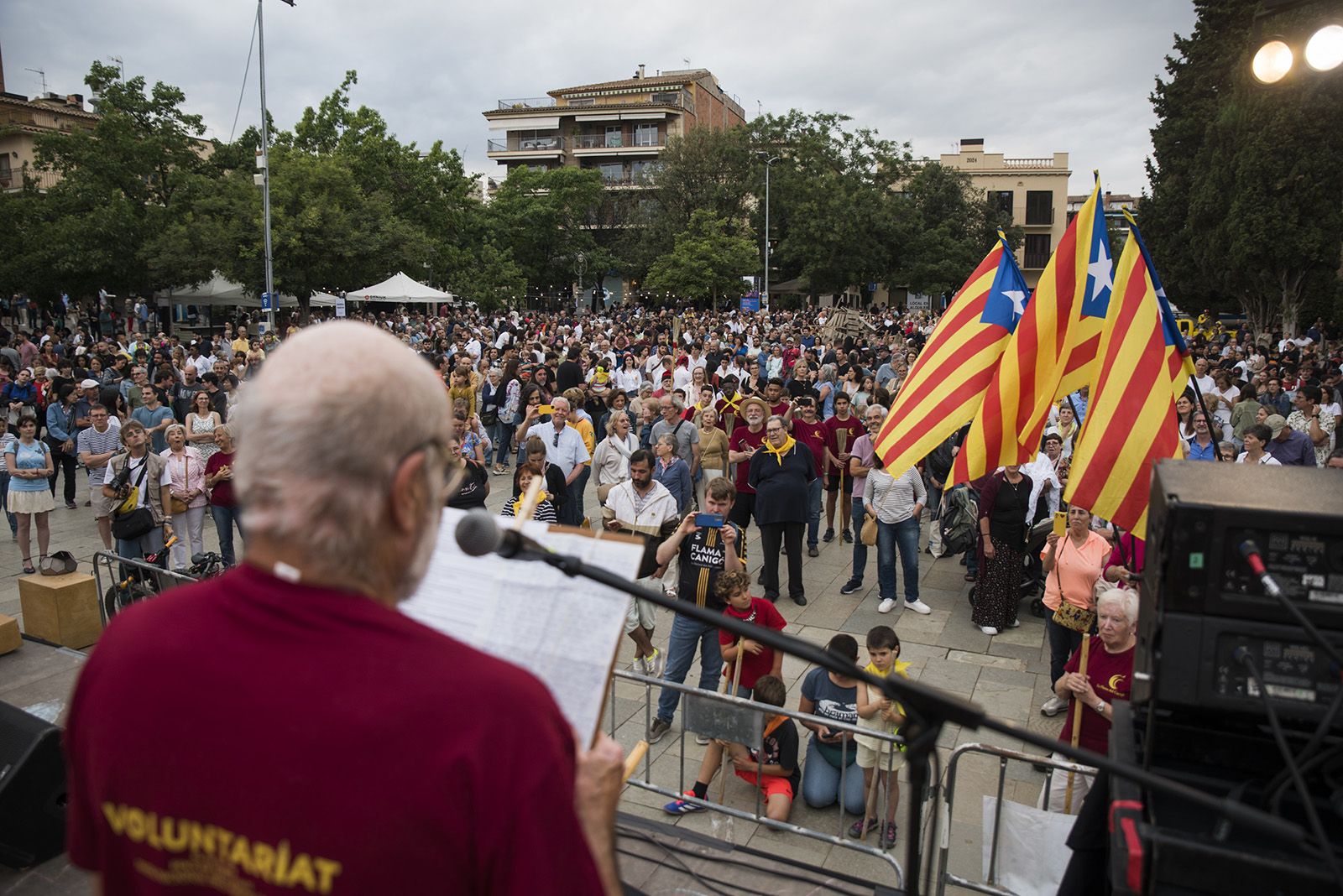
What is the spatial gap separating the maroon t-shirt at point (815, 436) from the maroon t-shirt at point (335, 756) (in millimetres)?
9115

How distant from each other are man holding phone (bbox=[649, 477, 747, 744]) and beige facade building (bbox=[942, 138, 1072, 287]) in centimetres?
6800

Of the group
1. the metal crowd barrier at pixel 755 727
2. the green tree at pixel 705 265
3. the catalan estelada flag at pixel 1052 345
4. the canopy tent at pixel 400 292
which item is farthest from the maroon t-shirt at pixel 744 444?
the green tree at pixel 705 265

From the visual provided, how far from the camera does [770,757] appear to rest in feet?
18.4

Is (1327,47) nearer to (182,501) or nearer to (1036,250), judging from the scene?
(182,501)

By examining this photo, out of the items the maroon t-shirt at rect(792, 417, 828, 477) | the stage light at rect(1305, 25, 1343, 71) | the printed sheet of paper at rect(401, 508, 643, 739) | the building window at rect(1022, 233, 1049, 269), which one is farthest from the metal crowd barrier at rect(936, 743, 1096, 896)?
the building window at rect(1022, 233, 1049, 269)

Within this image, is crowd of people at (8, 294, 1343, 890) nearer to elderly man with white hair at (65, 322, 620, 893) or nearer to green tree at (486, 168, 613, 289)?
elderly man with white hair at (65, 322, 620, 893)

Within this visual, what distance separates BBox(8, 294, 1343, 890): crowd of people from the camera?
5.55m

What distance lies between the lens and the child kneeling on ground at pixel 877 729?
5.24 metres

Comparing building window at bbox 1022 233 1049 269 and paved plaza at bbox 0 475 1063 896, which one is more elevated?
building window at bbox 1022 233 1049 269

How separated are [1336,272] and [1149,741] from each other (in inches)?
1211

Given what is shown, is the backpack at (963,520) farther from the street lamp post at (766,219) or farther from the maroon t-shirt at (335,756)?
the street lamp post at (766,219)

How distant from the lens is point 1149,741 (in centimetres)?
217

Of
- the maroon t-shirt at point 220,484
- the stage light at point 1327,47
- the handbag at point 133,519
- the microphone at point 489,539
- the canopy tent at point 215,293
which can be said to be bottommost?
the handbag at point 133,519

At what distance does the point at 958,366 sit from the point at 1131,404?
1.81 m
